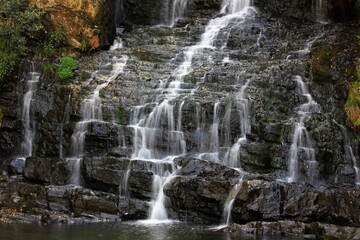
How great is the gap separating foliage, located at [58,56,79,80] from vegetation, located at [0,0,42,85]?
189 centimetres

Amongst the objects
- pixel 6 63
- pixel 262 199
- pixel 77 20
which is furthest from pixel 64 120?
pixel 262 199

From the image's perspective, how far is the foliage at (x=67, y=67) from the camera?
21.7m

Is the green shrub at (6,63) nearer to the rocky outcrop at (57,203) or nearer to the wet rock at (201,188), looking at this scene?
the rocky outcrop at (57,203)

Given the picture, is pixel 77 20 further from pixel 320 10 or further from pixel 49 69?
pixel 320 10

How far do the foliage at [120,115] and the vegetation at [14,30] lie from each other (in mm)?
5524

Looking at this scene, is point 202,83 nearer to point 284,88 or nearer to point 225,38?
point 284,88

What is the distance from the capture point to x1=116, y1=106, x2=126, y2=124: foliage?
757 inches

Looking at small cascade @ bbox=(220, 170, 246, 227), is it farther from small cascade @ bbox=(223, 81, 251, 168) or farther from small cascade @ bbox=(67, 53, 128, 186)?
small cascade @ bbox=(67, 53, 128, 186)

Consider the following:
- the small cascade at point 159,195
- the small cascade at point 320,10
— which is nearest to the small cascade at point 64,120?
the small cascade at point 159,195

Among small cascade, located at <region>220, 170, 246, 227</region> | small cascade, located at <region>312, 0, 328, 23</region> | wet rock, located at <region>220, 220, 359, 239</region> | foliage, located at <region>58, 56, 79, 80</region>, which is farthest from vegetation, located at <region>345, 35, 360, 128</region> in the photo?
foliage, located at <region>58, 56, 79, 80</region>

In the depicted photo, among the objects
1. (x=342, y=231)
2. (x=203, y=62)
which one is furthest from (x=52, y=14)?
(x=342, y=231)

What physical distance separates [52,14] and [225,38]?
8.62 m

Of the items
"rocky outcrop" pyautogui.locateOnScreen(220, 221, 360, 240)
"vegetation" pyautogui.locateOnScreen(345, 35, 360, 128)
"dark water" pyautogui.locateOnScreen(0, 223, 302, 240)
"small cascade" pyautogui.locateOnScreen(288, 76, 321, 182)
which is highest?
"vegetation" pyautogui.locateOnScreen(345, 35, 360, 128)

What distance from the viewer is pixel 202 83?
21.0m
